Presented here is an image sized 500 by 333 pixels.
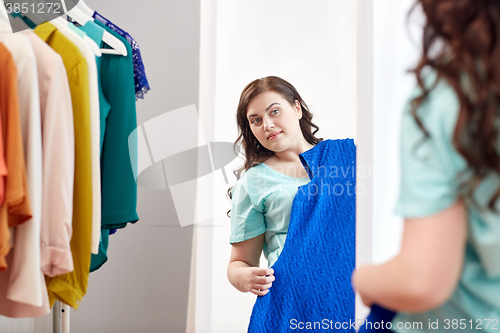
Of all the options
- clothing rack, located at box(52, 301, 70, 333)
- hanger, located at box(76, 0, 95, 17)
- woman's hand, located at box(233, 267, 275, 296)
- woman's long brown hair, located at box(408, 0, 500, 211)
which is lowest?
clothing rack, located at box(52, 301, 70, 333)

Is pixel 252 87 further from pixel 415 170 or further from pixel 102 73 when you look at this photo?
pixel 415 170

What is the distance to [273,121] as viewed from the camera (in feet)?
4.58

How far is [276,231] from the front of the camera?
4.29ft

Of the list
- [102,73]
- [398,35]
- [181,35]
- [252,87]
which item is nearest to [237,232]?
[252,87]

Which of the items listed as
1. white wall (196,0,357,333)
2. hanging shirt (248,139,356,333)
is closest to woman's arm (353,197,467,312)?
hanging shirt (248,139,356,333)

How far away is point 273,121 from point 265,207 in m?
0.29

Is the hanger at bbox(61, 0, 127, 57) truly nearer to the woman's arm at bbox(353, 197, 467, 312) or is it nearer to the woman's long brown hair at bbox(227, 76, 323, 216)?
the woman's long brown hair at bbox(227, 76, 323, 216)

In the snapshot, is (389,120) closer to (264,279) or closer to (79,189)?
(264,279)

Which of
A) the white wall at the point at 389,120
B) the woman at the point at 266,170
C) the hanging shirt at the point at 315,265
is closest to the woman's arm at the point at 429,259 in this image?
the white wall at the point at 389,120

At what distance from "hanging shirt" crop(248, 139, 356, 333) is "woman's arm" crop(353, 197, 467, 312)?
0.71 m

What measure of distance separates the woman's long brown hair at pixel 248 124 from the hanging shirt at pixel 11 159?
0.75m

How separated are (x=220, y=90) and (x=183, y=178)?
54 centimetres

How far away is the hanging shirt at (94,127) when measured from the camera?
3.43 ft

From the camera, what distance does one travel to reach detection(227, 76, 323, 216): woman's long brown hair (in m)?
1.44
